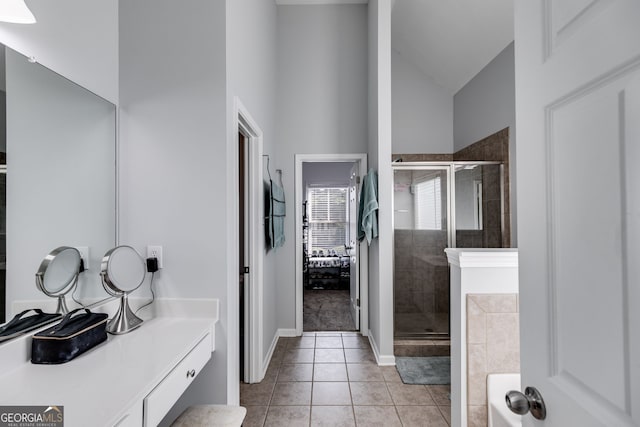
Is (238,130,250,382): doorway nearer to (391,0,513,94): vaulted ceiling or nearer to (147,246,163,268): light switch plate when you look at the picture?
(147,246,163,268): light switch plate

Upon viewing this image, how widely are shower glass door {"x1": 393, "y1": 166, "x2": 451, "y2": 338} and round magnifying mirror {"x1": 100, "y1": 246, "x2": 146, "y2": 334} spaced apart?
2290mm

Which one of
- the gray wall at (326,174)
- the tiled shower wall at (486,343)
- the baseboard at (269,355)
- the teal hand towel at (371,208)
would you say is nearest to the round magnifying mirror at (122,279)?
the baseboard at (269,355)

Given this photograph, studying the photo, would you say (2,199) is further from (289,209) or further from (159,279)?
(289,209)

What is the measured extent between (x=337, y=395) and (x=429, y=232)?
1.74m

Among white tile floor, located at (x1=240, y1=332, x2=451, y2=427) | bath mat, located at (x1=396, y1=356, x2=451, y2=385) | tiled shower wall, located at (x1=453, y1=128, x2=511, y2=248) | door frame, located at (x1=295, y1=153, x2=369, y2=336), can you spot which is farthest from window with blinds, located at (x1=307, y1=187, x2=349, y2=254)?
bath mat, located at (x1=396, y1=356, x2=451, y2=385)

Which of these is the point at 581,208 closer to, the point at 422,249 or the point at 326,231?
the point at 422,249

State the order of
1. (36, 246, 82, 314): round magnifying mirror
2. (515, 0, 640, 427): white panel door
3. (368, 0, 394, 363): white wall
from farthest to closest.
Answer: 1. (368, 0, 394, 363): white wall
2. (36, 246, 82, 314): round magnifying mirror
3. (515, 0, 640, 427): white panel door

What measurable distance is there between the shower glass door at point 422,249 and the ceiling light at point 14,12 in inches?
105

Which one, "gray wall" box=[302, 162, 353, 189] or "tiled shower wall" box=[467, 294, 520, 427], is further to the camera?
"gray wall" box=[302, 162, 353, 189]

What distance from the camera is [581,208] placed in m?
0.56

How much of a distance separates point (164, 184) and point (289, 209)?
1.84 metres

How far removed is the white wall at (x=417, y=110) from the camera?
392 cm

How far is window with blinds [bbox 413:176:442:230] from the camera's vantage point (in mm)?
3059

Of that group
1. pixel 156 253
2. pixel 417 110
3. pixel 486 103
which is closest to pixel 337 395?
pixel 156 253
